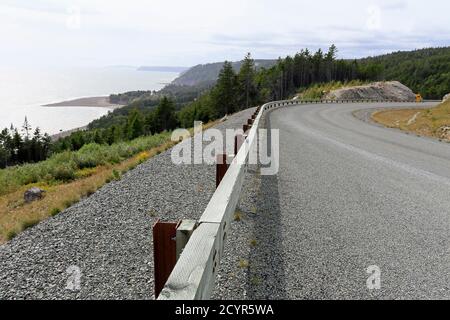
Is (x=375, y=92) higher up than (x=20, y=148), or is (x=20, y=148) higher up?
(x=375, y=92)

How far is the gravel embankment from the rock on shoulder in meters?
66.7

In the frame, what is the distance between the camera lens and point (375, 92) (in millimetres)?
76000

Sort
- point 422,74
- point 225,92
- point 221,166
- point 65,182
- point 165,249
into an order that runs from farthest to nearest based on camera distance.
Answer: point 422,74 < point 225,92 < point 65,182 < point 221,166 < point 165,249

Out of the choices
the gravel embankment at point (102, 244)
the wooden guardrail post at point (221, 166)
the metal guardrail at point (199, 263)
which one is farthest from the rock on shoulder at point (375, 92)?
the metal guardrail at point (199, 263)

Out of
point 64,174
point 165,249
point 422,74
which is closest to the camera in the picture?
point 165,249

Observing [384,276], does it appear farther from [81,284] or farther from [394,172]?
[394,172]

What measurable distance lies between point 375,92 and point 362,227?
78827mm

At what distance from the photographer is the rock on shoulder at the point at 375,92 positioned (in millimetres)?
70188

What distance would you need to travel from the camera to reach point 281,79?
110 m

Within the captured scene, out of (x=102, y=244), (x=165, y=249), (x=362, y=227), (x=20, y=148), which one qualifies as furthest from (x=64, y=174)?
(x=20, y=148)

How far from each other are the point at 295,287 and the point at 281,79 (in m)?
111

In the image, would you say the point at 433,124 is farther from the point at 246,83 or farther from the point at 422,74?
the point at 422,74

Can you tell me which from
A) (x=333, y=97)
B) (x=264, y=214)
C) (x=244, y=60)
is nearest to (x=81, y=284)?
(x=264, y=214)
